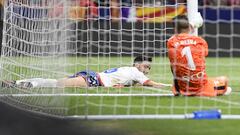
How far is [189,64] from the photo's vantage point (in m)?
7.50

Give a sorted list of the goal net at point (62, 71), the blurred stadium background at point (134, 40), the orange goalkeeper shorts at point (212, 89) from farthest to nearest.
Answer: the orange goalkeeper shorts at point (212, 89), the goal net at point (62, 71), the blurred stadium background at point (134, 40)

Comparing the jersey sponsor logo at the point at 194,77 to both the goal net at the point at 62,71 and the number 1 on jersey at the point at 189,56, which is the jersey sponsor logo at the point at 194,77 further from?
the goal net at the point at 62,71

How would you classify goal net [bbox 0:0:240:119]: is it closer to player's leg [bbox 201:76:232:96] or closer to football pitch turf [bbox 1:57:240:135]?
football pitch turf [bbox 1:57:240:135]

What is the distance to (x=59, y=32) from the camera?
20.0 feet

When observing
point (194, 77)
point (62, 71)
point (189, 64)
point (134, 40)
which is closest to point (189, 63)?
point (189, 64)

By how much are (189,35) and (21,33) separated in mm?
1889

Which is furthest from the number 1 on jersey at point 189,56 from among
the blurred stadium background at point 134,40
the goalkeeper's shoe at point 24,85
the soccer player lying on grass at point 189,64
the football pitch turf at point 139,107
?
the goalkeeper's shoe at point 24,85

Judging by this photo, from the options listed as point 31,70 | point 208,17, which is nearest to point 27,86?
point 31,70

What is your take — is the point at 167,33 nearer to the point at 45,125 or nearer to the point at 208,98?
the point at 208,98

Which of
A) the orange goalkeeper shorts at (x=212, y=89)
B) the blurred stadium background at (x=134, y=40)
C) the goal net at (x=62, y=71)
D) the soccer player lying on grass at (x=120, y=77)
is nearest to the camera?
the blurred stadium background at (x=134, y=40)

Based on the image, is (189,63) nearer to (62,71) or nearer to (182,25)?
(182,25)

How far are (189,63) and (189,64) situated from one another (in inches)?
0.5

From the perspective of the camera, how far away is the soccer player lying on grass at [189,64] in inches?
296

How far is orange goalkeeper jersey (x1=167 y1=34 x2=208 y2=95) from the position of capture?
7.52 meters
